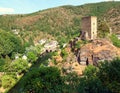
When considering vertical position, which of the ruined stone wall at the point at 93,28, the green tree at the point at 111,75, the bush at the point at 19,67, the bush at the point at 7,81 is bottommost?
the bush at the point at 7,81

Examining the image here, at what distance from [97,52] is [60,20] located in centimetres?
11534

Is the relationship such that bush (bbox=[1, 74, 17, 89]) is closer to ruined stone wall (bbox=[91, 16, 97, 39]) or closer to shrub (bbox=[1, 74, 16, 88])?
shrub (bbox=[1, 74, 16, 88])

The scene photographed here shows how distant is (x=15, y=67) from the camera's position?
61438 millimetres

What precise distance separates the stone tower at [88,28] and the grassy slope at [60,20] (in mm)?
69721

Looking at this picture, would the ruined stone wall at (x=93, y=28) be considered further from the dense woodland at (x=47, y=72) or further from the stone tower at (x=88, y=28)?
the dense woodland at (x=47, y=72)

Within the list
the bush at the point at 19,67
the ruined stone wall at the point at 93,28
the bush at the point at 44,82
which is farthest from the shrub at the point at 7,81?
the ruined stone wall at the point at 93,28

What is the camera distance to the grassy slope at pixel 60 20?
461 ft

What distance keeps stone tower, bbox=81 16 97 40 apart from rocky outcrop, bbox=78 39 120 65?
5.78 feet

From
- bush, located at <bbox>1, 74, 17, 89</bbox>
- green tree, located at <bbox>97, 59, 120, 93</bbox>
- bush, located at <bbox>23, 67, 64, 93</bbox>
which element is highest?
green tree, located at <bbox>97, 59, 120, 93</bbox>

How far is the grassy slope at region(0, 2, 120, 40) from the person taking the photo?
14038 centimetres

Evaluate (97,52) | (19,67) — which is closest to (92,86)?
(97,52)

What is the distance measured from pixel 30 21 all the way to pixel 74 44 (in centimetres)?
11874

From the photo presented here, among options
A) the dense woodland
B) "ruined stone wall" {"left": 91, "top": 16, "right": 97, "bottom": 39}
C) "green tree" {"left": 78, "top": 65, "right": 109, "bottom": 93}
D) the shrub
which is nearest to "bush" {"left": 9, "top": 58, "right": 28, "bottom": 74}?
the dense woodland

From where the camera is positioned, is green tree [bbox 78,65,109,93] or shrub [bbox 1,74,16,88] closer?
green tree [bbox 78,65,109,93]
